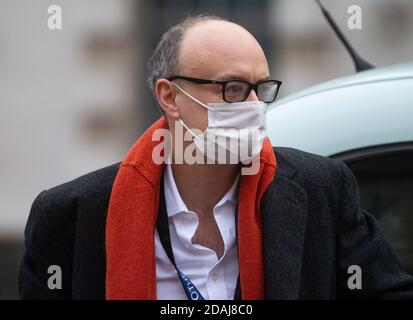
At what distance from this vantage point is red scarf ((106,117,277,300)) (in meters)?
2.80

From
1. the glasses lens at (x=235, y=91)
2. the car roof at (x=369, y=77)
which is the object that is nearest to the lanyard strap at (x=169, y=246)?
the glasses lens at (x=235, y=91)

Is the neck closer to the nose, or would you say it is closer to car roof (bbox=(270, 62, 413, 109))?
the nose

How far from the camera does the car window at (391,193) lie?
3.33 meters

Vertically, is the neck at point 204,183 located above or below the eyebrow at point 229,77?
below

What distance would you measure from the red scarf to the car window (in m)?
0.49

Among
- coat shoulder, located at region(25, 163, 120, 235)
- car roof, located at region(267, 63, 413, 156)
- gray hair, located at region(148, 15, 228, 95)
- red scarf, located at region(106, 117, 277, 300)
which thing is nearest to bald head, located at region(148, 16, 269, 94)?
gray hair, located at region(148, 15, 228, 95)

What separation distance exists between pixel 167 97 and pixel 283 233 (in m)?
0.51

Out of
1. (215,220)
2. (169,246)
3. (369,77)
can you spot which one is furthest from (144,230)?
(369,77)

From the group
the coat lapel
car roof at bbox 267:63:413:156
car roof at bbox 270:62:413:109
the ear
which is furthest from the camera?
car roof at bbox 270:62:413:109

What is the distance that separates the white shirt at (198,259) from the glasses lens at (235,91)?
0.71 feet

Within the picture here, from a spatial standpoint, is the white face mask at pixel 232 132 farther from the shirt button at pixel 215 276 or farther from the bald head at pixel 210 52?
the shirt button at pixel 215 276

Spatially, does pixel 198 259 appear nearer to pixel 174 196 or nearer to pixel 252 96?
pixel 174 196

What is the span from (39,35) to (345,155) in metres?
8.33

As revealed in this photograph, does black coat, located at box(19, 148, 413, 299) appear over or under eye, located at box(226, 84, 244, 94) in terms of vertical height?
under
